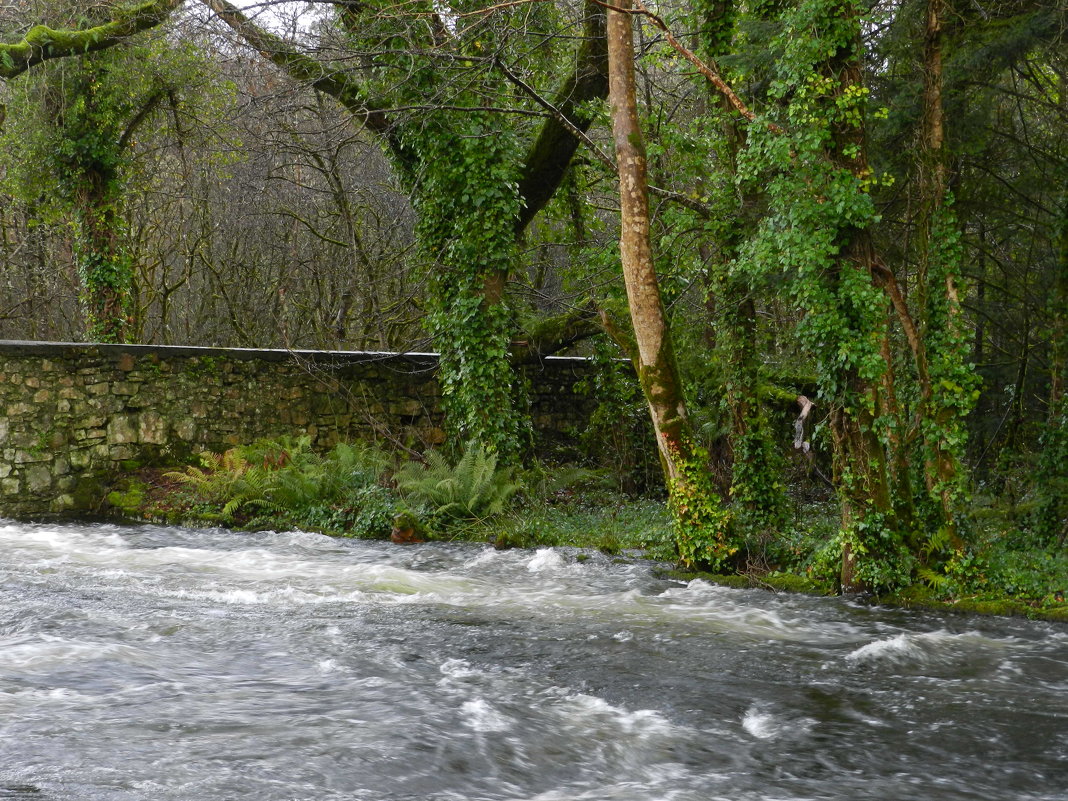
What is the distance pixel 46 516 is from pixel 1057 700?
1308cm

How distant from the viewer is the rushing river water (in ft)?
16.5

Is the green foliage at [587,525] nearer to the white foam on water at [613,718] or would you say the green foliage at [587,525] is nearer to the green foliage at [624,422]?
the green foliage at [624,422]

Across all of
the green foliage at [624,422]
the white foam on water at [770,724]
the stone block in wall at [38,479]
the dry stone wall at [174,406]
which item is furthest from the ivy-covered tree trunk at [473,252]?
the white foam on water at [770,724]

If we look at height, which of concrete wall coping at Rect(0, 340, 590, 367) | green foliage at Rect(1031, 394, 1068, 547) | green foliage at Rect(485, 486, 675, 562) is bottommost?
green foliage at Rect(485, 486, 675, 562)

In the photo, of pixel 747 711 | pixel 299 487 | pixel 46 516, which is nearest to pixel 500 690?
pixel 747 711

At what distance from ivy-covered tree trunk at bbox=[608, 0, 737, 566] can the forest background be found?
35 mm

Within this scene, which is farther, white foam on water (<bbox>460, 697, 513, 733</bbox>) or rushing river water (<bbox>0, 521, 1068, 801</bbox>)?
white foam on water (<bbox>460, 697, 513, 733</bbox>)

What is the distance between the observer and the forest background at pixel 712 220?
28.3 feet

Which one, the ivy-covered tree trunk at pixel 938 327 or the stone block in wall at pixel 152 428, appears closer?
the ivy-covered tree trunk at pixel 938 327

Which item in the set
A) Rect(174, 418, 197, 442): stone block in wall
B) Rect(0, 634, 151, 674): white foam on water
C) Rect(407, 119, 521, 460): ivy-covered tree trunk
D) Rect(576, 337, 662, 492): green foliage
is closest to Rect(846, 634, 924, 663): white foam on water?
Rect(0, 634, 151, 674): white foam on water

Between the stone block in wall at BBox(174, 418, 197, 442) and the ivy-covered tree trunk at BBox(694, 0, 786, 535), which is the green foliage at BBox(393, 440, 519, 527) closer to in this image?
the ivy-covered tree trunk at BBox(694, 0, 786, 535)

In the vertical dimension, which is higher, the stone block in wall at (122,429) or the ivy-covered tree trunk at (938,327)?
the ivy-covered tree trunk at (938,327)

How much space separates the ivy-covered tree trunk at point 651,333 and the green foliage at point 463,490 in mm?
3429

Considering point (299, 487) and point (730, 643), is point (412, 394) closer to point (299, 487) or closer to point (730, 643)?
point (299, 487)
